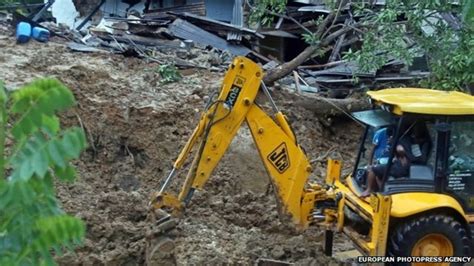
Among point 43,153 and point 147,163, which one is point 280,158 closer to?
point 147,163

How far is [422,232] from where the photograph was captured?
292 inches

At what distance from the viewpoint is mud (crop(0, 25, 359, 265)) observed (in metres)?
8.91

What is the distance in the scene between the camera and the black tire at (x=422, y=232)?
7.40m

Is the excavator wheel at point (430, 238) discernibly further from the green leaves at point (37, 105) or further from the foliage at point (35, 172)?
the green leaves at point (37, 105)

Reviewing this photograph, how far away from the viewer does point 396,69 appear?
48.5ft

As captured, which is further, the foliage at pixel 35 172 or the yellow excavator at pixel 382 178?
the yellow excavator at pixel 382 178

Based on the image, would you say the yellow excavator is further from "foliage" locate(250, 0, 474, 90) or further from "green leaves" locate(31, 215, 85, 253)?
"green leaves" locate(31, 215, 85, 253)

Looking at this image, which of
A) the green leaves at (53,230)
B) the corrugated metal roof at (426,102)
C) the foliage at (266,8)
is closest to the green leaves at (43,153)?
the green leaves at (53,230)

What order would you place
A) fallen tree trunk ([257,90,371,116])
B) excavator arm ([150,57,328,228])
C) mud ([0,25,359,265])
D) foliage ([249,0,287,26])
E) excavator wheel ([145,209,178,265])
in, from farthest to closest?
fallen tree trunk ([257,90,371,116]) → foliage ([249,0,287,26]) → mud ([0,25,359,265]) → excavator arm ([150,57,328,228]) → excavator wheel ([145,209,178,265])

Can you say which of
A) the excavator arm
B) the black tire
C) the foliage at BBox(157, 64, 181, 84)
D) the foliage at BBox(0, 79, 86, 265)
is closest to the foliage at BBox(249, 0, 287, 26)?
the foliage at BBox(157, 64, 181, 84)

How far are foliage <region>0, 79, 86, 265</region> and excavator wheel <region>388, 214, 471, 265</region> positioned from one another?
5.29m

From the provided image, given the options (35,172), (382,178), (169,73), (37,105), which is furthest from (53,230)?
(169,73)

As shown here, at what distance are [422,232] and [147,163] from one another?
5165 millimetres

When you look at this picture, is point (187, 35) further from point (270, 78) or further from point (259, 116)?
point (259, 116)
